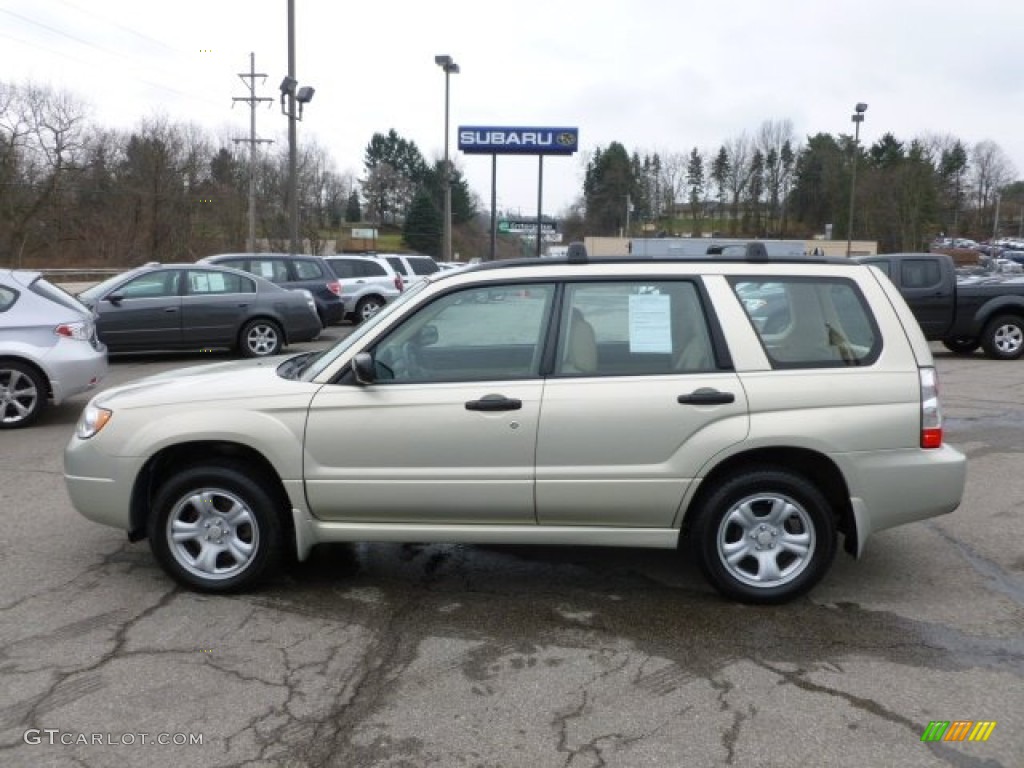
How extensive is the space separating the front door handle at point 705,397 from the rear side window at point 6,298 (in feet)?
23.7

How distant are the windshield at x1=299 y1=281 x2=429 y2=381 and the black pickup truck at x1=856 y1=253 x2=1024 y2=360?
11899 millimetres

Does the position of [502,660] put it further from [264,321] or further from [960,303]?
[960,303]

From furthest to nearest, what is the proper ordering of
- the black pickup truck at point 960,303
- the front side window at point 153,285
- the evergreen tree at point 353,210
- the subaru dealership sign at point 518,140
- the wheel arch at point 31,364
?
the evergreen tree at point 353,210 → the subaru dealership sign at point 518,140 → the black pickup truck at point 960,303 → the front side window at point 153,285 → the wheel arch at point 31,364

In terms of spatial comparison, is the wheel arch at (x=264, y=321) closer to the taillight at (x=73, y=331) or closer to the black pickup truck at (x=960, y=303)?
the taillight at (x=73, y=331)

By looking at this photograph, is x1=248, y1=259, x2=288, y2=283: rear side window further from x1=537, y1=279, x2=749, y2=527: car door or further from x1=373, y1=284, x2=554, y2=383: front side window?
x1=537, y1=279, x2=749, y2=527: car door

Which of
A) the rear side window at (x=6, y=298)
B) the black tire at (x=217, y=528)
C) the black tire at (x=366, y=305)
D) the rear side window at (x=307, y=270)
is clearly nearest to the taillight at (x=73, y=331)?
the rear side window at (x=6, y=298)

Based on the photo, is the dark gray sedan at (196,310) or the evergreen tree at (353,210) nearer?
the dark gray sedan at (196,310)

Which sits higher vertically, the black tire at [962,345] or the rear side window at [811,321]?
the rear side window at [811,321]

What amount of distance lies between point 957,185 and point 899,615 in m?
97.0

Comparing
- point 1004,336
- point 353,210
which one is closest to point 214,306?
point 1004,336

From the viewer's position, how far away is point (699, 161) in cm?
10244

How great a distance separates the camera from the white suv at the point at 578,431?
13.7 feet

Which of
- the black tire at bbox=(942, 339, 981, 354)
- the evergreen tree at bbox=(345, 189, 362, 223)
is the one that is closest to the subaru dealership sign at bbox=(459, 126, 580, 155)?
the black tire at bbox=(942, 339, 981, 354)

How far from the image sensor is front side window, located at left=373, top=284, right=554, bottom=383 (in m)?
4.32
